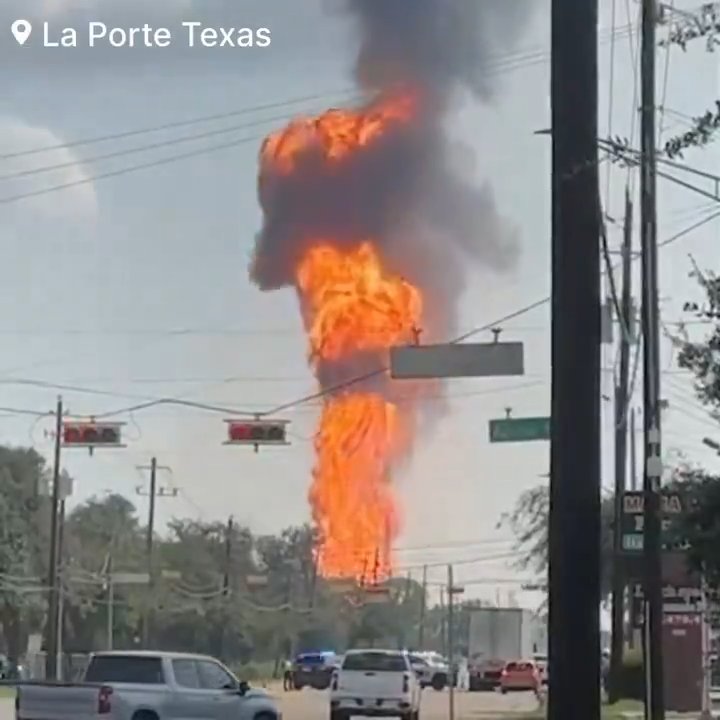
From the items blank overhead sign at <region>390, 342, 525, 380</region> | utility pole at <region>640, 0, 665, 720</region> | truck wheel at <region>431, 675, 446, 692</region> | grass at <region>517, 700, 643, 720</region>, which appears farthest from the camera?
truck wheel at <region>431, 675, 446, 692</region>

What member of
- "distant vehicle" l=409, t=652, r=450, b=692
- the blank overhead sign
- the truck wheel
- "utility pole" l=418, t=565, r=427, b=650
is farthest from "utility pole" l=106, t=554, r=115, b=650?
the blank overhead sign

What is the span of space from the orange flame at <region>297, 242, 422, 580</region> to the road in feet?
16.5

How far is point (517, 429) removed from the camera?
87.3 feet

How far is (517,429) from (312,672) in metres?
32.4

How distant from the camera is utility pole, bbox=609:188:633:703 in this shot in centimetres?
2873

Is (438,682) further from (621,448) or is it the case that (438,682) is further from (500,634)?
(621,448)

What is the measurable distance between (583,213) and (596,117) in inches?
21.1

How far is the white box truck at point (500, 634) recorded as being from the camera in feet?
210

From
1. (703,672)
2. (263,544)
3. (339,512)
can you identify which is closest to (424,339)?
(703,672)

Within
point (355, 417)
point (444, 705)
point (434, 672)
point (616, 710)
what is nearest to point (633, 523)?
point (616, 710)

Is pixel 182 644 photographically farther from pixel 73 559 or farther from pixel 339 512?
pixel 339 512

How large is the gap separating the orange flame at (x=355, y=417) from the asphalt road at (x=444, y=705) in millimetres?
4973

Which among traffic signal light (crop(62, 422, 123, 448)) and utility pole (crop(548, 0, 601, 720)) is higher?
traffic signal light (crop(62, 422, 123, 448))

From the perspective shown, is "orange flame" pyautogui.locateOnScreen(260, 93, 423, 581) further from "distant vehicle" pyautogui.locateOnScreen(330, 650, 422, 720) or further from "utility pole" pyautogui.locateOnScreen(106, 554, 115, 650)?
"utility pole" pyautogui.locateOnScreen(106, 554, 115, 650)
